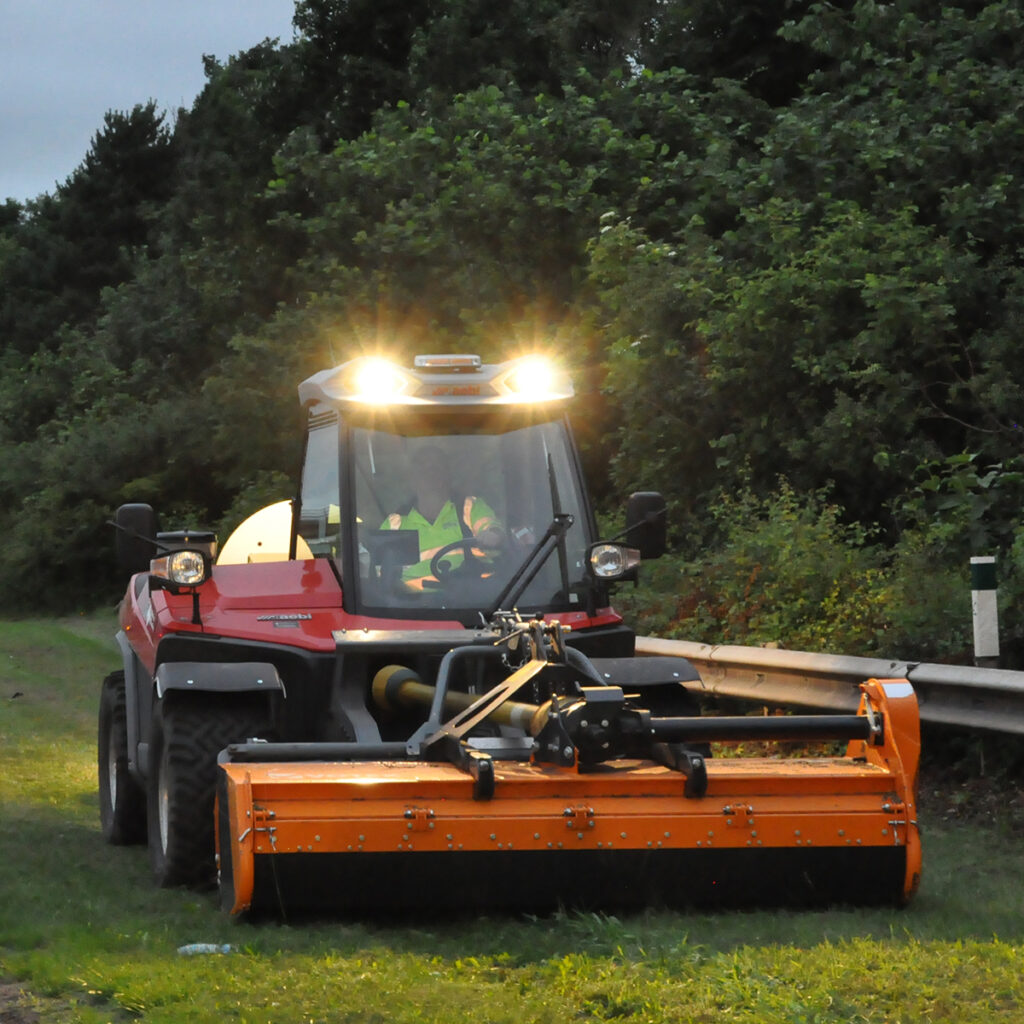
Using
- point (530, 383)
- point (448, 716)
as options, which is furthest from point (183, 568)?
point (530, 383)

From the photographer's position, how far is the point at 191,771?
751cm

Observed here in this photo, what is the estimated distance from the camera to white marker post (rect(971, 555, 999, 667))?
386 inches


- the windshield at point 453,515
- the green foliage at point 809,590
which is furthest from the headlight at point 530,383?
the green foliage at point 809,590

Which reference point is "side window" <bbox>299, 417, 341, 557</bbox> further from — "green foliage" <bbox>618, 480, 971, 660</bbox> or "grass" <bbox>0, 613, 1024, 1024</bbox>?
"green foliage" <bbox>618, 480, 971, 660</bbox>

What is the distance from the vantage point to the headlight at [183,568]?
8133 millimetres

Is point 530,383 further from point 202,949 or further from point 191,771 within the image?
point 202,949

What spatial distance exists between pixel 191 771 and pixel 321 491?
1.79m

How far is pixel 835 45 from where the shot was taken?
2109cm

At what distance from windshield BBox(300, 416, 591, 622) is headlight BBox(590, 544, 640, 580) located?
0.51ft

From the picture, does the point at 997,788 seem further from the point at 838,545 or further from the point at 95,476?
the point at 95,476

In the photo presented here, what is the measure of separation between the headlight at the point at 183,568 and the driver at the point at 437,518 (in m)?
0.84

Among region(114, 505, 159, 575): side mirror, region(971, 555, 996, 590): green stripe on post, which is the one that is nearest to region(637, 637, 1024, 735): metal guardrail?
region(971, 555, 996, 590): green stripe on post

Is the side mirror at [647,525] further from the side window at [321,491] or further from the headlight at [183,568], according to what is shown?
the headlight at [183,568]

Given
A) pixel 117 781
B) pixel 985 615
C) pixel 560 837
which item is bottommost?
pixel 117 781
